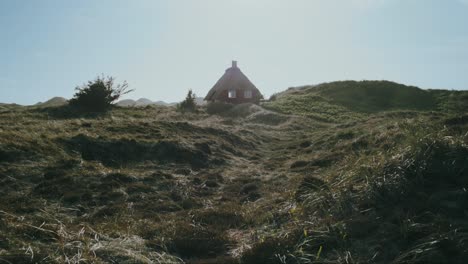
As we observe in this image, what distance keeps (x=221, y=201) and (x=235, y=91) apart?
107ft

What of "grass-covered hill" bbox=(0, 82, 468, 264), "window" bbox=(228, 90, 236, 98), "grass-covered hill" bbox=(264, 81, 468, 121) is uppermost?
"window" bbox=(228, 90, 236, 98)

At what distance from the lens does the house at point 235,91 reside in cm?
4194

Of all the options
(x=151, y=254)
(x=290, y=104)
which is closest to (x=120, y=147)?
(x=151, y=254)

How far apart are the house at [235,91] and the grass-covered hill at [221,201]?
25713mm

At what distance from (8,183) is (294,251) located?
743cm

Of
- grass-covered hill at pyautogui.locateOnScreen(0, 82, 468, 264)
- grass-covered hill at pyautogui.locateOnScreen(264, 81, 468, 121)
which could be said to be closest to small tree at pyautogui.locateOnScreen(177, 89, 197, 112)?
grass-covered hill at pyautogui.locateOnScreen(264, 81, 468, 121)

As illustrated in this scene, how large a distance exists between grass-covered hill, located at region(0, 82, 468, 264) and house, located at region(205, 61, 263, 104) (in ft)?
84.4

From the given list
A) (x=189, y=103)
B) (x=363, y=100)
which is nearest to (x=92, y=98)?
(x=189, y=103)

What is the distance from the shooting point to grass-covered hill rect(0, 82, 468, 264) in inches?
225

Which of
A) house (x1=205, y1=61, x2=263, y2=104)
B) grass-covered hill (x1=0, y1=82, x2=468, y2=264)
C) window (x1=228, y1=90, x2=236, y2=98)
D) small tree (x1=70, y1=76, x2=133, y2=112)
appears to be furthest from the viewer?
window (x1=228, y1=90, x2=236, y2=98)

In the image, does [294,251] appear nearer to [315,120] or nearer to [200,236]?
[200,236]

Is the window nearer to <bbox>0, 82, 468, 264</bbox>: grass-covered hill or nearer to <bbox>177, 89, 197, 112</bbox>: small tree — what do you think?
<bbox>177, 89, 197, 112</bbox>: small tree

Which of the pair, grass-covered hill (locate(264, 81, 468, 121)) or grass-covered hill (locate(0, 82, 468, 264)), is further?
grass-covered hill (locate(264, 81, 468, 121))

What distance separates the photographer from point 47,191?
9391 mm
